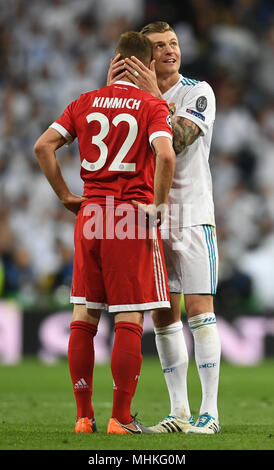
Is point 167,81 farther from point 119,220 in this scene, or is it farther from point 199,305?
point 199,305

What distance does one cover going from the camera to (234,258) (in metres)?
11.3

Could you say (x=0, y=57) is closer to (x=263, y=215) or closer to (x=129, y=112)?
(x=263, y=215)

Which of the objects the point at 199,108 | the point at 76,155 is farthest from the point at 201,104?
the point at 76,155

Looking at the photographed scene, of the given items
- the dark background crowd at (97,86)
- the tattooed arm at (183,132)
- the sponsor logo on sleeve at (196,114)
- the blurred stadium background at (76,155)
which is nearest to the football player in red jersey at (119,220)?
the tattooed arm at (183,132)

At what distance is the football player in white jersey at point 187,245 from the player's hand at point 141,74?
5.4 inches

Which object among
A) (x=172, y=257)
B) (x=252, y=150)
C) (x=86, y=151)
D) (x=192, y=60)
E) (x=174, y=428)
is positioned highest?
(x=192, y=60)

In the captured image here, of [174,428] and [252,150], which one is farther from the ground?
[252,150]

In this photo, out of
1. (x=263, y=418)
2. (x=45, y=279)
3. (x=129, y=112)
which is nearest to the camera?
(x=129, y=112)

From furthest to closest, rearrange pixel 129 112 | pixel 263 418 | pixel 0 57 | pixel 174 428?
pixel 0 57, pixel 263 418, pixel 174 428, pixel 129 112

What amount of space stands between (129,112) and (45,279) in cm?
715

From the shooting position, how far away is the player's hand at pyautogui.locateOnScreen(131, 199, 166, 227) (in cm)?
415

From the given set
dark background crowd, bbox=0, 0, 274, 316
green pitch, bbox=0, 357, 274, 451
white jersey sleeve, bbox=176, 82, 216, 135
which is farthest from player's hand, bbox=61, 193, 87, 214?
dark background crowd, bbox=0, 0, 274, 316

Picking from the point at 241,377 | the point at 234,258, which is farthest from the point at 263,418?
the point at 234,258

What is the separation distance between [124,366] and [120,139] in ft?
3.58
